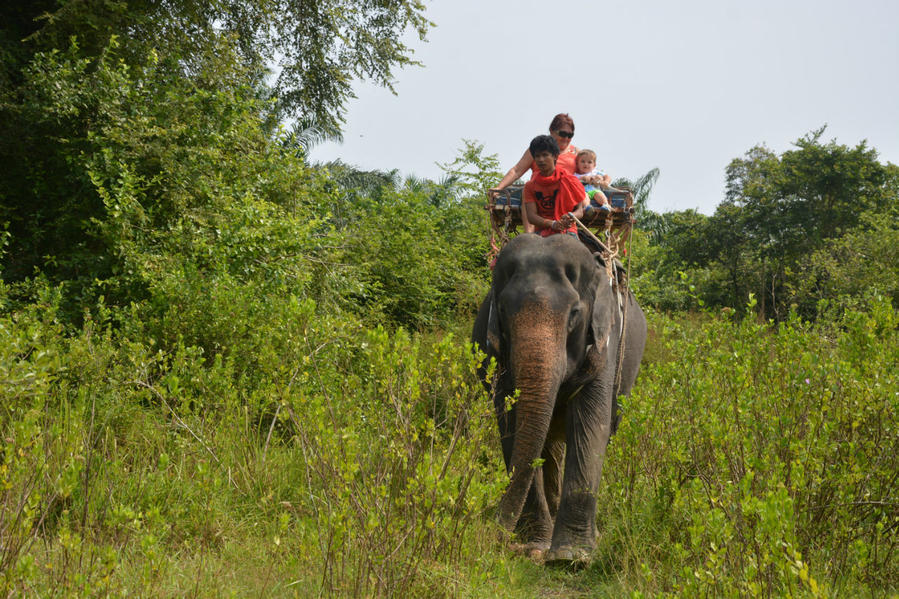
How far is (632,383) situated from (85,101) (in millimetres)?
6604

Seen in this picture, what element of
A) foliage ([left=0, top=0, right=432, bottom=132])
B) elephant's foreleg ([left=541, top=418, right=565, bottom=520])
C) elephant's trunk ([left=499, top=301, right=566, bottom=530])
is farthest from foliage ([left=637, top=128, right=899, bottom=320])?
elephant's trunk ([left=499, top=301, right=566, bottom=530])

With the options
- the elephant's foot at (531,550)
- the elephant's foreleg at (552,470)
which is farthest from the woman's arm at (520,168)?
the elephant's foot at (531,550)

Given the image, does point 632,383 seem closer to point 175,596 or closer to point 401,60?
point 175,596

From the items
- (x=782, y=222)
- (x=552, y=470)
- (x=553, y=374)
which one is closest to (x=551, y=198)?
(x=553, y=374)

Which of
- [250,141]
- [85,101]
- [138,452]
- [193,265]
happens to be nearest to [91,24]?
[85,101]

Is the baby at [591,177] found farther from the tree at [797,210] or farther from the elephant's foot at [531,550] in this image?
the tree at [797,210]

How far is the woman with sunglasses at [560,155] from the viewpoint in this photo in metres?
6.54

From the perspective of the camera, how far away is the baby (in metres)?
6.38

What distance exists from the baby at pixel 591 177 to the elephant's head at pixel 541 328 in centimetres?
90

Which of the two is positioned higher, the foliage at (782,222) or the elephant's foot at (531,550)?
the foliage at (782,222)

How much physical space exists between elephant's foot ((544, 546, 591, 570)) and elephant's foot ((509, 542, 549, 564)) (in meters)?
0.16

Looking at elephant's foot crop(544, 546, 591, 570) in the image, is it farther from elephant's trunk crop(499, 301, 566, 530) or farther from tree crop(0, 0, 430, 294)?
tree crop(0, 0, 430, 294)

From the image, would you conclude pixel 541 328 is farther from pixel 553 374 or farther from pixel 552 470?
pixel 552 470

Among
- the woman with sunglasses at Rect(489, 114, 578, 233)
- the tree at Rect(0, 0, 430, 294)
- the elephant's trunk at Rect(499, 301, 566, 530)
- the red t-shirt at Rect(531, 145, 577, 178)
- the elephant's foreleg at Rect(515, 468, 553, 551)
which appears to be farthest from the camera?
the tree at Rect(0, 0, 430, 294)
